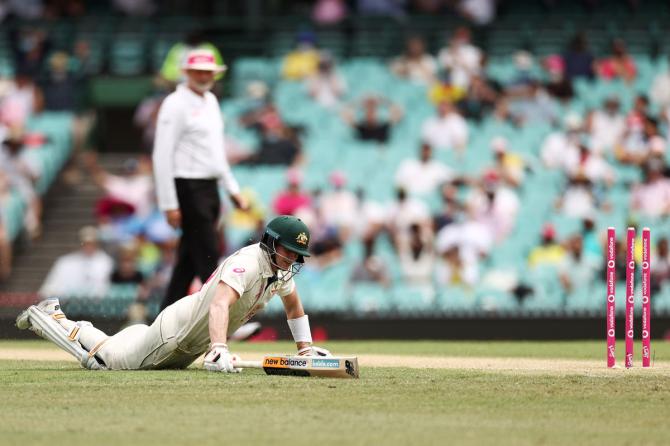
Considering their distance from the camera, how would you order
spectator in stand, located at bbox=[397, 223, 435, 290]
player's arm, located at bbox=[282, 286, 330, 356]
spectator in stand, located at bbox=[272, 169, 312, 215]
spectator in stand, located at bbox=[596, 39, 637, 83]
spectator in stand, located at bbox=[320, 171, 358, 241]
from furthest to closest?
spectator in stand, located at bbox=[596, 39, 637, 83] → spectator in stand, located at bbox=[272, 169, 312, 215] → spectator in stand, located at bbox=[320, 171, 358, 241] → spectator in stand, located at bbox=[397, 223, 435, 290] → player's arm, located at bbox=[282, 286, 330, 356]

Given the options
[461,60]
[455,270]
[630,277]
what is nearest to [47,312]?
[630,277]

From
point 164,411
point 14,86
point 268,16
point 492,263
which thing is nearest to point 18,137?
point 14,86

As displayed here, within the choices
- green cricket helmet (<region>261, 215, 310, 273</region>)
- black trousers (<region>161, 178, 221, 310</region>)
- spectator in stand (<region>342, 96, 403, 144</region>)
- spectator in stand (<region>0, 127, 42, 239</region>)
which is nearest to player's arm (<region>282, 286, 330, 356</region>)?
green cricket helmet (<region>261, 215, 310, 273</region>)

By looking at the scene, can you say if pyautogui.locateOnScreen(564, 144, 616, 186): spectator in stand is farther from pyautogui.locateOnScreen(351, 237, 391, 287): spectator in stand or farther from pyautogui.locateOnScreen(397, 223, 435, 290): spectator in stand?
pyautogui.locateOnScreen(351, 237, 391, 287): spectator in stand

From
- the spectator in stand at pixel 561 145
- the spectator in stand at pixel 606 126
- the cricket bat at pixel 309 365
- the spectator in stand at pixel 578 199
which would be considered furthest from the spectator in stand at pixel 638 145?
the cricket bat at pixel 309 365

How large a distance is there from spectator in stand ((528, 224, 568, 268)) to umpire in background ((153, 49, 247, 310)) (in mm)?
6048

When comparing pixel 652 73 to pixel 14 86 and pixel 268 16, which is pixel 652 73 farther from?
pixel 14 86

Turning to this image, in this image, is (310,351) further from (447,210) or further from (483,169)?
(483,169)

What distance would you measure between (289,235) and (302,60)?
464 inches

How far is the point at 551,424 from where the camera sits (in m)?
6.63

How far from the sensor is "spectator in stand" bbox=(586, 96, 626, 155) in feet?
58.9

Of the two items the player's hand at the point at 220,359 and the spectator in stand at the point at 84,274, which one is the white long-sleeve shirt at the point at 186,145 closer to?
the player's hand at the point at 220,359

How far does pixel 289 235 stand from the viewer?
27.5 feet

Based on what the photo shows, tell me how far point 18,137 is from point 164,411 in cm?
1268
